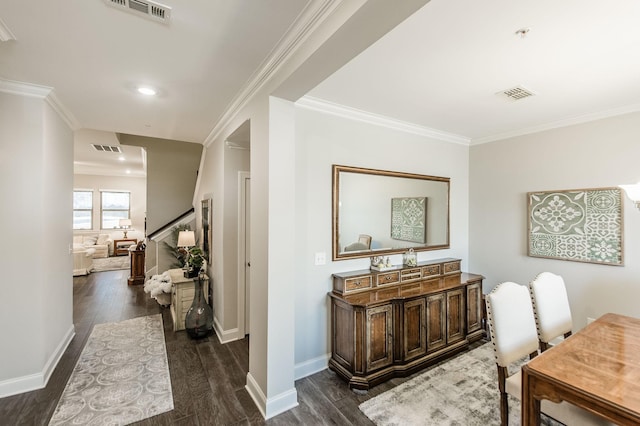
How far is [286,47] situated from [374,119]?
5.35 feet

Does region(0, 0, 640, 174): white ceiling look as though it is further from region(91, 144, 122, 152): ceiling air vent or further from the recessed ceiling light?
region(91, 144, 122, 152): ceiling air vent

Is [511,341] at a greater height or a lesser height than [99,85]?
lesser

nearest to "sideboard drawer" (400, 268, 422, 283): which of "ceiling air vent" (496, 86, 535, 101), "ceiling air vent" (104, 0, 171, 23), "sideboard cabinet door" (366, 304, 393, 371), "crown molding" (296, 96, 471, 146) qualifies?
"sideboard cabinet door" (366, 304, 393, 371)

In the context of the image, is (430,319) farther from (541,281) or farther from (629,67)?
(629,67)

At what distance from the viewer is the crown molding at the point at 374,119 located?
2.74 metres

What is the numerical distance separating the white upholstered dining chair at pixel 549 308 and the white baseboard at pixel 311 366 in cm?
186

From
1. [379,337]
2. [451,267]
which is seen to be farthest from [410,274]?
[379,337]

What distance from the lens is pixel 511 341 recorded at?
74.4 inches

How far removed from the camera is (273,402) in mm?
2111

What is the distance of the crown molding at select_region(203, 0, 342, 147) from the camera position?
1.40 m

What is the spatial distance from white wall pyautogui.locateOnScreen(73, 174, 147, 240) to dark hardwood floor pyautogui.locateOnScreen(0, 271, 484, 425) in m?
7.02

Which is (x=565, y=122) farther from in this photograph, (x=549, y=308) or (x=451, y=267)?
(x=549, y=308)

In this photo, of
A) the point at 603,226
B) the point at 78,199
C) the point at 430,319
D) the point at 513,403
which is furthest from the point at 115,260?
the point at 603,226

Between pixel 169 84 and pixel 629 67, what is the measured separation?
141 inches
